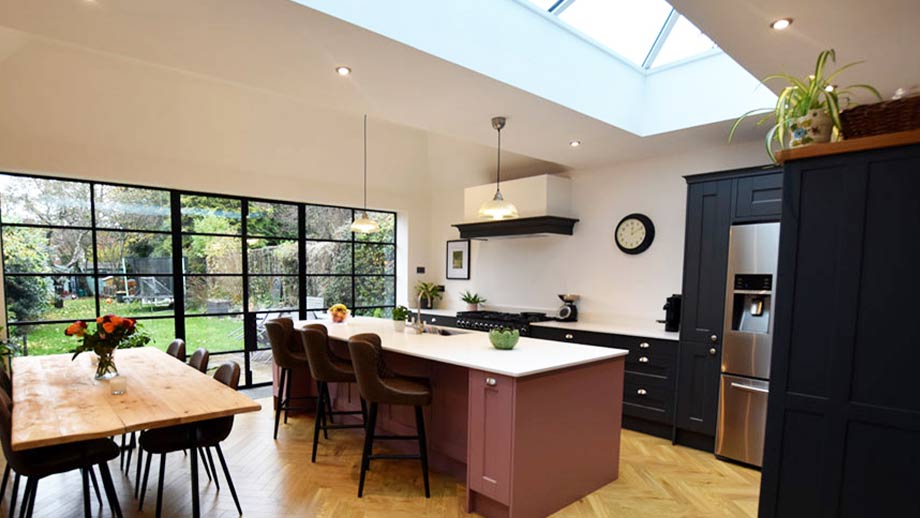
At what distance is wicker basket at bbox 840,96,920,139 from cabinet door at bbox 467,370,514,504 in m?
1.77

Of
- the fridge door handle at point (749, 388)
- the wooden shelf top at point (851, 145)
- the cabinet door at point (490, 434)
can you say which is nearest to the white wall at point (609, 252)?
the fridge door handle at point (749, 388)

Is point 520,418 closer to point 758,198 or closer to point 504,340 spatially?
point 504,340

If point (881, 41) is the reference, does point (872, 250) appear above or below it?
below

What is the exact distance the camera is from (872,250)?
128cm

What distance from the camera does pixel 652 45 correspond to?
370 centimetres

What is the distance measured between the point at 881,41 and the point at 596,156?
253 centimetres

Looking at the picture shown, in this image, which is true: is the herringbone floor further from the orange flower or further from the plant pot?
the plant pot

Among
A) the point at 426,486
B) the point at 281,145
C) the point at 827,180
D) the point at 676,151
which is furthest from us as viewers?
the point at 281,145

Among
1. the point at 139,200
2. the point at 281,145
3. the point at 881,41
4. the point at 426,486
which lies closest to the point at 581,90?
the point at 881,41

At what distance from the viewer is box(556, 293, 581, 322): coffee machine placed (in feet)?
16.5

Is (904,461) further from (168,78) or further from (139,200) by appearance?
(139,200)

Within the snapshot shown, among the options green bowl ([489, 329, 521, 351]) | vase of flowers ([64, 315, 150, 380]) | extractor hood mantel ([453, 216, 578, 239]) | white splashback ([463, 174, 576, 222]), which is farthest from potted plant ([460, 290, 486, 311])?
vase of flowers ([64, 315, 150, 380])

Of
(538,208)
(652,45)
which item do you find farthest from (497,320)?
(652,45)

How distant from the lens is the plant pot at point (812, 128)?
140 centimetres
